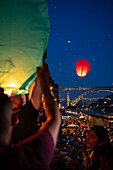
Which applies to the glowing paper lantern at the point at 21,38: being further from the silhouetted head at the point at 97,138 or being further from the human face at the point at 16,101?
the silhouetted head at the point at 97,138

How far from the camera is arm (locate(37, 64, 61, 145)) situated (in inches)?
27.5

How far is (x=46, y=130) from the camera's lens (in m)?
0.67

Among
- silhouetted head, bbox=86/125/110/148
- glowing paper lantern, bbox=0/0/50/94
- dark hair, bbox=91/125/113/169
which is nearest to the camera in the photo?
glowing paper lantern, bbox=0/0/50/94

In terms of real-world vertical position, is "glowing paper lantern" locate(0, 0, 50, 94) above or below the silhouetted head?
above

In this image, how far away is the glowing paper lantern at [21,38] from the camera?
2.77ft

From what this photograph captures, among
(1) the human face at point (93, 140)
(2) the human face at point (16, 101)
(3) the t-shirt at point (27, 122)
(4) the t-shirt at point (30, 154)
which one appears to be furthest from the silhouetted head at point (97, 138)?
(4) the t-shirt at point (30, 154)

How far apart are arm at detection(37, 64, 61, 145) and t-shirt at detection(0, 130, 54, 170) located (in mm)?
43

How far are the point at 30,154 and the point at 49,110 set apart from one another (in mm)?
276

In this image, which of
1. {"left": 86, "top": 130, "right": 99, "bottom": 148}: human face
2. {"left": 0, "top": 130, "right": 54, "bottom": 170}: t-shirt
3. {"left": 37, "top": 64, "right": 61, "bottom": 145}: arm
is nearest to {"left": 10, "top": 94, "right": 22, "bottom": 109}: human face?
{"left": 37, "top": 64, "right": 61, "bottom": 145}: arm

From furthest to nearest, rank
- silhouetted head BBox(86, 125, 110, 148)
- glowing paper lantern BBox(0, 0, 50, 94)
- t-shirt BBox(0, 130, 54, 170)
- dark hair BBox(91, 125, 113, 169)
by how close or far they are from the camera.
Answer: silhouetted head BBox(86, 125, 110, 148)
dark hair BBox(91, 125, 113, 169)
glowing paper lantern BBox(0, 0, 50, 94)
t-shirt BBox(0, 130, 54, 170)

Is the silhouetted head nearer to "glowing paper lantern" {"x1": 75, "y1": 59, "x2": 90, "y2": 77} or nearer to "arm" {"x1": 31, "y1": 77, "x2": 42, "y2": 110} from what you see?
"arm" {"x1": 31, "y1": 77, "x2": 42, "y2": 110}

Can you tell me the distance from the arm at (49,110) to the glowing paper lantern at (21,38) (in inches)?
5.4

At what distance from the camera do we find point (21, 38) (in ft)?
2.89

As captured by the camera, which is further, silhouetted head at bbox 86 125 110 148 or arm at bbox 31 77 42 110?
silhouetted head at bbox 86 125 110 148
